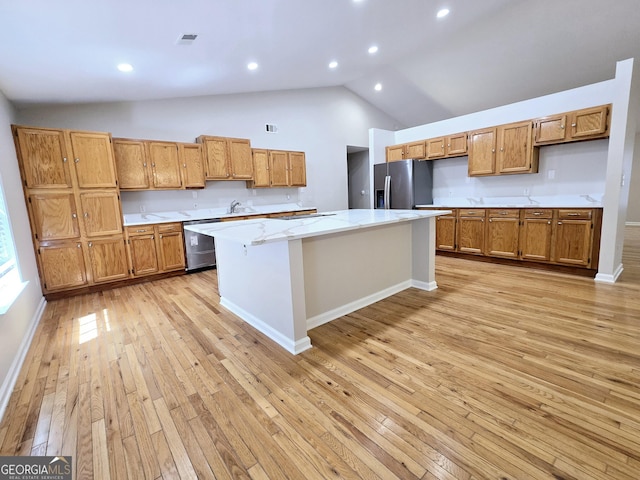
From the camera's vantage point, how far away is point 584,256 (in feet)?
11.8

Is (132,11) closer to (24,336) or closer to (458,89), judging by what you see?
(24,336)

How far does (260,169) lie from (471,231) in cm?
383

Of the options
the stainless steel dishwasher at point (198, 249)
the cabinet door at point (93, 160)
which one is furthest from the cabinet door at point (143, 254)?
the cabinet door at point (93, 160)

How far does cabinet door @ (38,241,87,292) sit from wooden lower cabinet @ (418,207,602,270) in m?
5.33

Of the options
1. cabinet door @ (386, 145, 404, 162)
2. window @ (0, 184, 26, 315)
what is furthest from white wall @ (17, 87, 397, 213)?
window @ (0, 184, 26, 315)

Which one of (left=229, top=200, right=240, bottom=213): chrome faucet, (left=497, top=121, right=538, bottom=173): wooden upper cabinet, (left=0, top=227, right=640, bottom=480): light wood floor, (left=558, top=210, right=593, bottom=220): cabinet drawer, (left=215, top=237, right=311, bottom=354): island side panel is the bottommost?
(left=0, top=227, right=640, bottom=480): light wood floor

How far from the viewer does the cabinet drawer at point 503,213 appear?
4.14 meters

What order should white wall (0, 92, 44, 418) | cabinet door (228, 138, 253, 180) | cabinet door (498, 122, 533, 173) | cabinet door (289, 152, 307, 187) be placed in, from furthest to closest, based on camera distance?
cabinet door (289, 152, 307, 187), cabinet door (228, 138, 253, 180), cabinet door (498, 122, 533, 173), white wall (0, 92, 44, 418)

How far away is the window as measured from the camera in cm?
244

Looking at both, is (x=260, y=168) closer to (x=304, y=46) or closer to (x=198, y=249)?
(x=198, y=249)

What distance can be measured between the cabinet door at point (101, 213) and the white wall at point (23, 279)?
21.9 inches

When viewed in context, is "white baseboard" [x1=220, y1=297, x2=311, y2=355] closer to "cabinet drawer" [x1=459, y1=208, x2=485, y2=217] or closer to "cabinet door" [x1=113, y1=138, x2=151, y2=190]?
"cabinet door" [x1=113, y1=138, x2=151, y2=190]

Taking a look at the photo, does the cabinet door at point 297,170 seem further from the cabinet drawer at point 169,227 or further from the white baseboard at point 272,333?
the white baseboard at point 272,333

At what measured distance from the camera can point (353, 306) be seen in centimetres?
287
